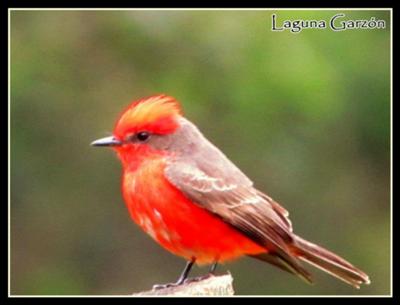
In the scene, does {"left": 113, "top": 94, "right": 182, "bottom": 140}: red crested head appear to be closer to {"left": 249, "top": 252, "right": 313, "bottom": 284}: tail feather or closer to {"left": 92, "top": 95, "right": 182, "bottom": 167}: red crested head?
{"left": 92, "top": 95, "right": 182, "bottom": 167}: red crested head

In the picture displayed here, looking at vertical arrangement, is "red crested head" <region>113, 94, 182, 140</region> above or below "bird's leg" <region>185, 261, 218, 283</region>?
above

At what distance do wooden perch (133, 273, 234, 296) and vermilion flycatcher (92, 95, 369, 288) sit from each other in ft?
0.60

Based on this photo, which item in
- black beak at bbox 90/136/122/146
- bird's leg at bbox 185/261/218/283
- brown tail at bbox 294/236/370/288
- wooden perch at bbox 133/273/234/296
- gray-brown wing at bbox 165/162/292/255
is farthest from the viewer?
brown tail at bbox 294/236/370/288

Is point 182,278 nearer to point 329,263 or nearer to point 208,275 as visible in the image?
point 208,275

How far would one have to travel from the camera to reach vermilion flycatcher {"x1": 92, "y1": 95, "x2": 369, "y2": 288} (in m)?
7.69

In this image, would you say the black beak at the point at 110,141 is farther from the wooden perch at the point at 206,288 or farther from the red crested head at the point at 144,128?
the wooden perch at the point at 206,288

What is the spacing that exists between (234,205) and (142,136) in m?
0.53

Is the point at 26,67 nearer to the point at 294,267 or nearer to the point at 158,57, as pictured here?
the point at 158,57

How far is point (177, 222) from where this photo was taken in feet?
25.1

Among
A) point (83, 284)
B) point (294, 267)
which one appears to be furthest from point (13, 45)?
point (294, 267)

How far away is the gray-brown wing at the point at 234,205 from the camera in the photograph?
782cm

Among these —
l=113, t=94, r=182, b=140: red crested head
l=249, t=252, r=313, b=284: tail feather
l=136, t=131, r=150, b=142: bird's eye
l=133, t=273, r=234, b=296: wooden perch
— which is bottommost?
l=133, t=273, r=234, b=296: wooden perch

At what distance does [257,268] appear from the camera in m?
10.8

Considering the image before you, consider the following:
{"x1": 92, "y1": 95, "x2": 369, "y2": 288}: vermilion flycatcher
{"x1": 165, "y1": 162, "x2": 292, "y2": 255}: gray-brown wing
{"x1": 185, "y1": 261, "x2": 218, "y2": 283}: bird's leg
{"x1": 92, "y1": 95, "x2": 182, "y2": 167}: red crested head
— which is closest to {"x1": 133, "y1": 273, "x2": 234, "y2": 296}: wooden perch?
{"x1": 185, "y1": 261, "x2": 218, "y2": 283}: bird's leg
